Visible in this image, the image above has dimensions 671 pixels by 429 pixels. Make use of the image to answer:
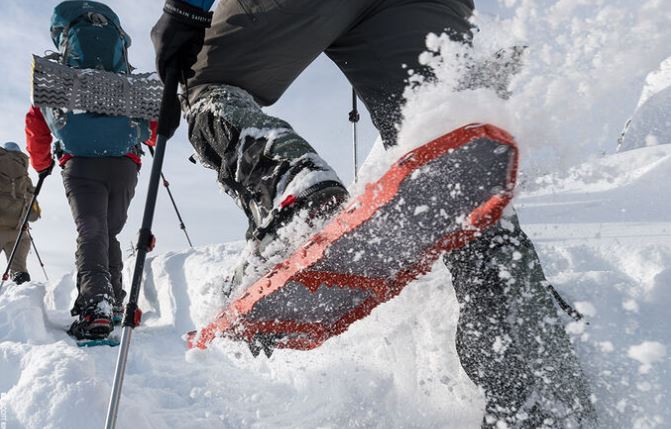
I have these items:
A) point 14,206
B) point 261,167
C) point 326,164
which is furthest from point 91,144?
point 14,206

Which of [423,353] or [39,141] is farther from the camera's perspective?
[39,141]

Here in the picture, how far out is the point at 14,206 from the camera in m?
6.93

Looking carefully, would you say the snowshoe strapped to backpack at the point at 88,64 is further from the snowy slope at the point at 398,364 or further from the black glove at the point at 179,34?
the black glove at the point at 179,34

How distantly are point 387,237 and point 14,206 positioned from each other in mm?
7460

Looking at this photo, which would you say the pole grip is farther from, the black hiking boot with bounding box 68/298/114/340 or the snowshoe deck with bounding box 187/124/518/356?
the black hiking boot with bounding box 68/298/114/340

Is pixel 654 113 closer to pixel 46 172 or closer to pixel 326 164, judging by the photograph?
pixel 46 172

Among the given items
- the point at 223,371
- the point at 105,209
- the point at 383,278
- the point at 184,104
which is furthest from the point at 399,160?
the point at 105,209

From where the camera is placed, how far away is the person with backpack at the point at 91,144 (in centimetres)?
308

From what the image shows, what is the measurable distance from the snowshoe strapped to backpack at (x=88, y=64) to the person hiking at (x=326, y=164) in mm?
1819

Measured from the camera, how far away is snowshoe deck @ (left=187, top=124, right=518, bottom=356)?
1060 millimetres

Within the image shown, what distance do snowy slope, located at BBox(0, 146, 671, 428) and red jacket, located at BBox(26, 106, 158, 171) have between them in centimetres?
119

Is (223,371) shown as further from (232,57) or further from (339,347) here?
(232,57)

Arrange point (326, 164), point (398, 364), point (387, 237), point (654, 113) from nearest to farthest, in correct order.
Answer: point (387, 237)
point (326, 164)
point (398, 364)
point (654, 113)

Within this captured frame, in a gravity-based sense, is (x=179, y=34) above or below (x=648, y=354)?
above
